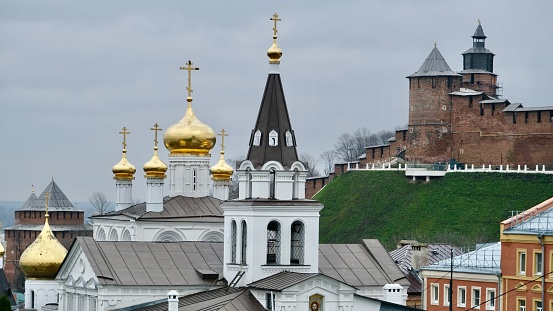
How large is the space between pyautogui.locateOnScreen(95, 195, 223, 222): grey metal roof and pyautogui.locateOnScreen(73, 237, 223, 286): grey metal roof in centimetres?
567

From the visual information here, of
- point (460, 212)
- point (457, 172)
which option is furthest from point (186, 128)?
point (457, 172)

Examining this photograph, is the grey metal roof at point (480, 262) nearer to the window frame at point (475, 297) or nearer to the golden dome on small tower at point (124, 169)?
the window frame at point (475, 297)

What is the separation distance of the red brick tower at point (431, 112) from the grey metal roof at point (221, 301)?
164ft

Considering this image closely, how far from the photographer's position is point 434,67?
83.8 meters

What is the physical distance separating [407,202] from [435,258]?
27.6 meters

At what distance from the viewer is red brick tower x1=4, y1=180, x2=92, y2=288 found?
292 feet

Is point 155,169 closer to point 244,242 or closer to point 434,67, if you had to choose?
point 244,242

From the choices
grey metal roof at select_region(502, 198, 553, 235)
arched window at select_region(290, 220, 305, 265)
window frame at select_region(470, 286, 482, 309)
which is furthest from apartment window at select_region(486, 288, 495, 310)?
arched window at select_region(290, 220, 305, 265)

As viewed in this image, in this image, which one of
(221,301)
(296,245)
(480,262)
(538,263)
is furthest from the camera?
(480,262)

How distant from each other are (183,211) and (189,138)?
2550mm

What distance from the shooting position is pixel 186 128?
147 ft

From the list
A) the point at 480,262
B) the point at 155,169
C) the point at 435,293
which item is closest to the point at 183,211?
the point at 155,169

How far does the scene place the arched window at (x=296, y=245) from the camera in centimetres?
3406

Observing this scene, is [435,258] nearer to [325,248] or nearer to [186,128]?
[186,128]
